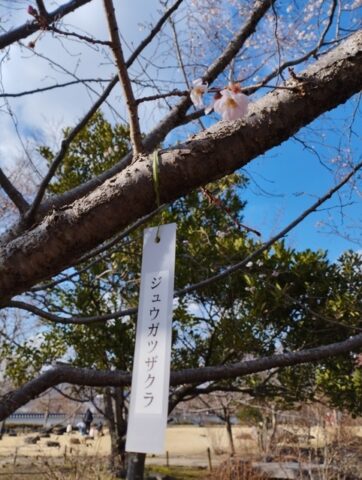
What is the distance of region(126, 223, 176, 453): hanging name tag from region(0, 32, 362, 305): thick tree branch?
172 mm

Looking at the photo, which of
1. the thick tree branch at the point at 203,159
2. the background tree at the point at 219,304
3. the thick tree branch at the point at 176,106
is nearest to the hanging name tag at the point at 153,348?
the thick tree branch at the point at 203,159

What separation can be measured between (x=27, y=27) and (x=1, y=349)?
4.11 meters

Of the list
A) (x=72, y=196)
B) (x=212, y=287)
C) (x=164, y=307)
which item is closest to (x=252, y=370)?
(x=164, y=307)

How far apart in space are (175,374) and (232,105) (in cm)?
77

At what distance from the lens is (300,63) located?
181 cm

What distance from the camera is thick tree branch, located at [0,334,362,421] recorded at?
1.25m

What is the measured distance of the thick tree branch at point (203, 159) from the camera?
77 cm

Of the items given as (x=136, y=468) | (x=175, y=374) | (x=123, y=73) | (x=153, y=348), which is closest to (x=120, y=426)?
(x=136, y=468)

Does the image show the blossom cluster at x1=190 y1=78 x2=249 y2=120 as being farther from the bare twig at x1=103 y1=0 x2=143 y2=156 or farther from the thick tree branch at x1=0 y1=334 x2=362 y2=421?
the thick tree branch at x1=0 y1=334 x2=362 y2=421

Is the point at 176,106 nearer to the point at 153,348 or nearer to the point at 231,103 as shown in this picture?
the point at 231,103

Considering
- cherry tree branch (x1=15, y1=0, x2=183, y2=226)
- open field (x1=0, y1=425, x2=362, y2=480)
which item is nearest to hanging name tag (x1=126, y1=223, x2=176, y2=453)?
cherry tree branch (x1=15, y1=0, x2=183, y2=226)

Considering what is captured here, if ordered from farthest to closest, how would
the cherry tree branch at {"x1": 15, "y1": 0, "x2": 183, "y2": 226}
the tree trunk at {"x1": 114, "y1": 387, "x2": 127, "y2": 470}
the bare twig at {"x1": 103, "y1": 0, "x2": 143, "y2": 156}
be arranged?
1. the tree trunk at {"x1": 114, "y1": 387, "x2": 127, "y2": 470}
2. the cherry tree branch at {"x1": 15, "y1": 0, "x2": 183, "y2": 226}
3. the bare twig at {"x1": 103, "y1": 0, "x2": 143, "y2": 156}

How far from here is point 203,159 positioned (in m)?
0.77

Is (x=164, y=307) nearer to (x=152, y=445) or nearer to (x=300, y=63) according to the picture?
(x=152, y=445)
